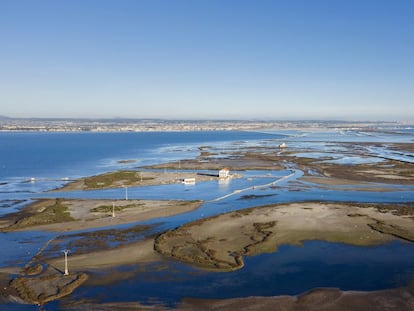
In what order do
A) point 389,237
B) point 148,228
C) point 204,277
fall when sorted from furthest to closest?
point 148,228 → point 389,237 → point 204,277

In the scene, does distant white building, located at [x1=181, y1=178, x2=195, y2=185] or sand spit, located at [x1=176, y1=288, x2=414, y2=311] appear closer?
sand spit, located at [x1=176, y1=288, x2=414, y2=311]

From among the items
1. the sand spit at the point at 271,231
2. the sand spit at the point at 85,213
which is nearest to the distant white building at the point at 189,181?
the sand spit at the point at 85,213

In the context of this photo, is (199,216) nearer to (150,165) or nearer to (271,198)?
(271,198)

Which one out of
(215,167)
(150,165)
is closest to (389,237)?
(215,167)

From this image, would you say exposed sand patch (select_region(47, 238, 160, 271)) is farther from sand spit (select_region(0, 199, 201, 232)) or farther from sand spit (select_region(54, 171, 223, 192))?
sand spit (select_region(54, 171, 223, 192))

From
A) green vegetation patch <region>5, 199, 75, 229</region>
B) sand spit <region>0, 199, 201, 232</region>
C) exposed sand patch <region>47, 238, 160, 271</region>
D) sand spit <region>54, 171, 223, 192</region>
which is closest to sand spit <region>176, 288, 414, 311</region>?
exposed sand patch <region>47, 238, 160, 271</region>

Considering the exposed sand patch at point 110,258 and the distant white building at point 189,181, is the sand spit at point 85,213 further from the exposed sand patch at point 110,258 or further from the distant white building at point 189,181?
the distant white building at point 189,181

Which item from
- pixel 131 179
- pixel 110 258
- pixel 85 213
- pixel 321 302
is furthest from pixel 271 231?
pixel 131 179

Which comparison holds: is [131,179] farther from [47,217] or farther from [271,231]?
[271,231]
